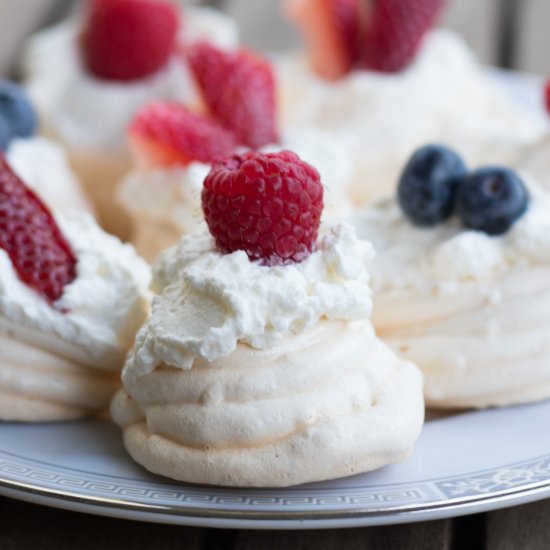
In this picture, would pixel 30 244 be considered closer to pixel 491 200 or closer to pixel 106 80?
pixel 491 200

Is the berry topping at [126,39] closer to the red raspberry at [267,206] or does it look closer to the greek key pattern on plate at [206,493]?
the red raspberry at [267,206]

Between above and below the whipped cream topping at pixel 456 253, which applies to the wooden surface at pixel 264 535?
below

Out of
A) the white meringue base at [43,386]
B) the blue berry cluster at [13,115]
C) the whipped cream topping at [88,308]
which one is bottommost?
the white meringue base at [43,386]

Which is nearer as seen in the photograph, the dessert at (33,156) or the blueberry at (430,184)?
the blueberry at (430,184)

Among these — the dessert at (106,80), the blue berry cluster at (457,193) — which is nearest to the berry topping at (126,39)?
the dessert at (106,80)

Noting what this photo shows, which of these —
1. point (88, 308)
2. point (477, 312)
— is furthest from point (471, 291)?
point (88, 308)

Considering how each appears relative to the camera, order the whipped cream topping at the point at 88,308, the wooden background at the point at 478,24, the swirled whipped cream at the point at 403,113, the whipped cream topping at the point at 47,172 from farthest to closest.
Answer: the wooden background at the point at 478,24
the swirled whipped cream at the point at 403,113
the whipped cream topping at the point at 47,172
the whipped cream topping at the point at 88,308

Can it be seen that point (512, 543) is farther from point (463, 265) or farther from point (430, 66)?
point (430, 66)

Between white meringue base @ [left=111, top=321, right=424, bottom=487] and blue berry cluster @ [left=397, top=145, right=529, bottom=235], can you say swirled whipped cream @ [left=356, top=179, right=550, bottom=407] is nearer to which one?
blue berry cluster @ [left=397, top=145, right=529, bottom=235]
